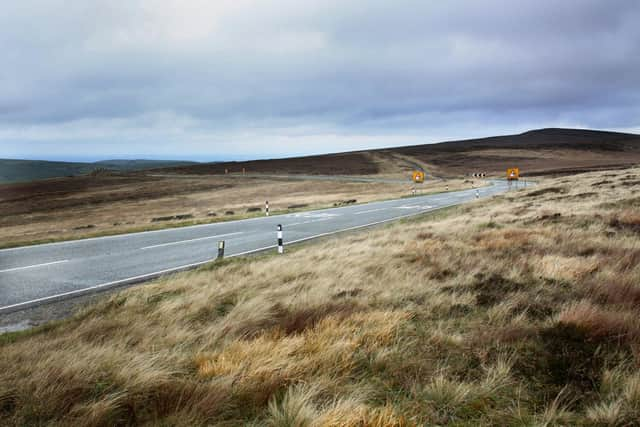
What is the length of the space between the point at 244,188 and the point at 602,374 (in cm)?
5555

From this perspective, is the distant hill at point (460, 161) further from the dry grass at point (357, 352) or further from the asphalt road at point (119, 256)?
the dry grass at point (357, 352)

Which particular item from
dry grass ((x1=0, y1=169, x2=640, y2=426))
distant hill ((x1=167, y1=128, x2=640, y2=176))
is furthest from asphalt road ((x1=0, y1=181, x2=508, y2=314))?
distant hill ((x1=167, y1=128, x2=640, y2=176))

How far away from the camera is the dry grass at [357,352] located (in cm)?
297

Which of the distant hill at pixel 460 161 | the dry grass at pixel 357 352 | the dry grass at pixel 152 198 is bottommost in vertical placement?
the dry grass at pixel 152 198

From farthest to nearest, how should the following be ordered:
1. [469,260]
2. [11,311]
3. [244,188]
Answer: [244,188] < [469,260] < [11,311]

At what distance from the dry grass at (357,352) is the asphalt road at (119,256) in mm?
2223

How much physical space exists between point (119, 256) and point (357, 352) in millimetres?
9772

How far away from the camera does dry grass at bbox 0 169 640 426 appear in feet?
9.75

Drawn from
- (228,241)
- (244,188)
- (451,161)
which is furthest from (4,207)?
(451,161)

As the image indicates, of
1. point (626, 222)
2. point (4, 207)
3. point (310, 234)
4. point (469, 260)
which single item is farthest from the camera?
point (4, 207)

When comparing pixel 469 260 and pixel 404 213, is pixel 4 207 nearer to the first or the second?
pixel 404 213

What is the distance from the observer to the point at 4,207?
158ft

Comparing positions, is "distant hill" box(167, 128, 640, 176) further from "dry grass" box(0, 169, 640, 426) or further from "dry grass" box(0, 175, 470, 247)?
"dry grass" box(0, 169, 640, 426)

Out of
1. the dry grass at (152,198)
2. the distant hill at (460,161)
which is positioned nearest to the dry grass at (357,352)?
the dry grass at (152,198)
